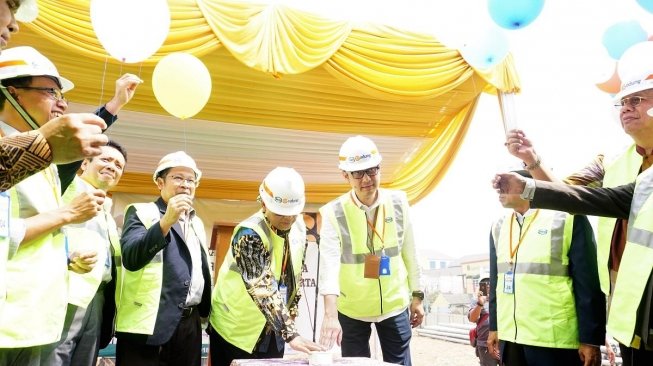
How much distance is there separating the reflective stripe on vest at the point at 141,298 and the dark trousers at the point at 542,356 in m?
1.87

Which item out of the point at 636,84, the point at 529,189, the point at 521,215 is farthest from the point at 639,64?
the point at 521,215

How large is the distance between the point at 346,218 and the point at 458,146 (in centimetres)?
278

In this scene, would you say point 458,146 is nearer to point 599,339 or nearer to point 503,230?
point 503,230

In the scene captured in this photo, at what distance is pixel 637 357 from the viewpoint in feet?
5.65

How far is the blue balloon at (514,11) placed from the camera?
9.88 feet

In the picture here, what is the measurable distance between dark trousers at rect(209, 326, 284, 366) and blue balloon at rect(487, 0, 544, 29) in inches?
96.7

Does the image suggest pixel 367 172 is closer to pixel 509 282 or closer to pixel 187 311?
pixel 509 282

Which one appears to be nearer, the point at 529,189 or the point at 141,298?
the point at 529,189

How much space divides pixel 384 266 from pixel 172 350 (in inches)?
49.7

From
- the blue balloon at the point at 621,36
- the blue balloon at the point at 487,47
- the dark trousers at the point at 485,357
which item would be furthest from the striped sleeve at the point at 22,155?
the dark trousers at the point at 485,357

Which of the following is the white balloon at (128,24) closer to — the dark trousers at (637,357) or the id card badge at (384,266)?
the id card badge at (384,266)

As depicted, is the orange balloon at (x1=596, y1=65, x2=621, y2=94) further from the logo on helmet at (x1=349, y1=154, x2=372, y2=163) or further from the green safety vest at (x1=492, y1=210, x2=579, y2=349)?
the logo on helmet at (x1=349, y1=154, x2=372, y2=163)

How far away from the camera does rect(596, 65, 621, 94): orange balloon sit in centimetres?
308

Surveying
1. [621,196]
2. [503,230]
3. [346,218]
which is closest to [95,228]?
[346,218]
